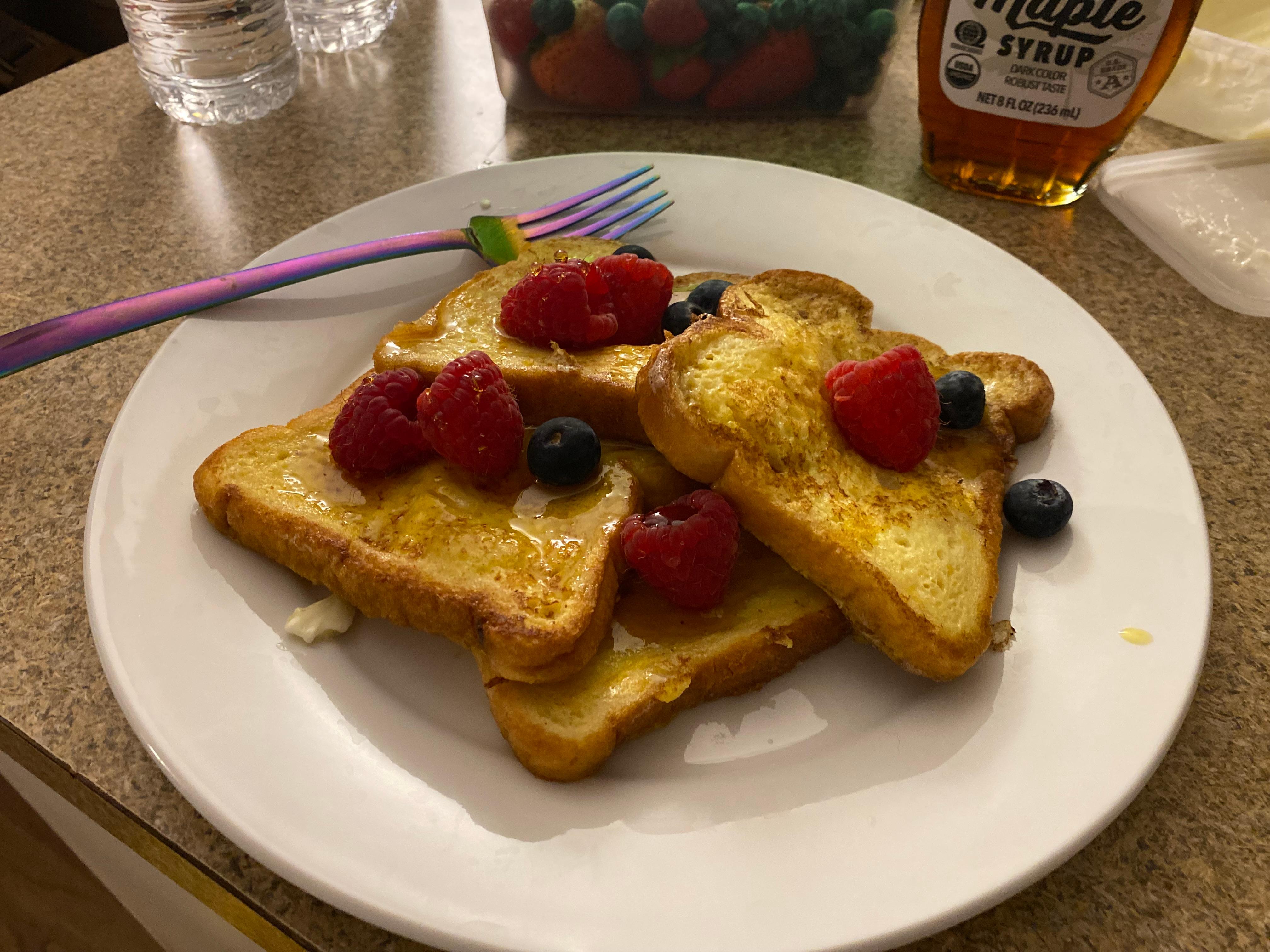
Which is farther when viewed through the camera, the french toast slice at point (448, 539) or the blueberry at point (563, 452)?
the blueberry at point (563, 452)

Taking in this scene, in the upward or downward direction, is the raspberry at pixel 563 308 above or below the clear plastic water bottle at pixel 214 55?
below

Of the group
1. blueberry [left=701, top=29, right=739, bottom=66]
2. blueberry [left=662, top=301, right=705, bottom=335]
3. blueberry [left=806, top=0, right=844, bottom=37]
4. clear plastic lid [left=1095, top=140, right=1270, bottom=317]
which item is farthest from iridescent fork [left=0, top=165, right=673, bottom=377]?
clear plastic lid [left=1095, top=140, right=1270, bottom=317]

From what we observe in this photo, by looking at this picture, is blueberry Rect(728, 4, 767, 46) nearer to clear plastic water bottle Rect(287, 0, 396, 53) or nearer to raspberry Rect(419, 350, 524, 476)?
raspberry Rect(419, 350, 524, 476)

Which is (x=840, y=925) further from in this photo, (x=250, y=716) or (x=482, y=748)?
(x=250, y=716)

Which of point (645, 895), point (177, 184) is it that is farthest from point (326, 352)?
point (645, 895)

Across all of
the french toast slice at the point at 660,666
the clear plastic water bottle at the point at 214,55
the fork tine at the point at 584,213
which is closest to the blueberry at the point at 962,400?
the french toast slice at the point at 660,666

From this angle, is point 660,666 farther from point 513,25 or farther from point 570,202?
point 513,25

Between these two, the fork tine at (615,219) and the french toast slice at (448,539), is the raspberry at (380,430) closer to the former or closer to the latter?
the french toast slice at (448,539)

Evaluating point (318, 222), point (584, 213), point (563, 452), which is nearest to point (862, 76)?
point (584, 213)
